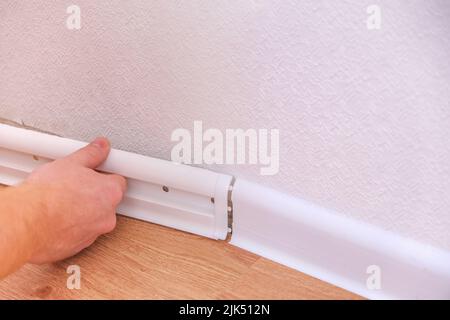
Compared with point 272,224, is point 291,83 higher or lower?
higher

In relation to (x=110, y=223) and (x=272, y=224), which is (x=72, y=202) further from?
(x=272, y=224)

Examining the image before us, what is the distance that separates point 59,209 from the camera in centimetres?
58

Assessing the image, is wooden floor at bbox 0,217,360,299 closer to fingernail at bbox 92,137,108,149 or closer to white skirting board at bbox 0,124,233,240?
white skirting board at bbox 0,124,233,240

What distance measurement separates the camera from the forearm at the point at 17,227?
50 cm

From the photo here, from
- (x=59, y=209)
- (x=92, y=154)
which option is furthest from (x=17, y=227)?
(x=92, y=154)

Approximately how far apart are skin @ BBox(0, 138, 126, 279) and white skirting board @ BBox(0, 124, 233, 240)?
27 millimetres

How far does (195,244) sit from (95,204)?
15 cm

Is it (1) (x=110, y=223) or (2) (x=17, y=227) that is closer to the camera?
(2) (x=17, y=227)

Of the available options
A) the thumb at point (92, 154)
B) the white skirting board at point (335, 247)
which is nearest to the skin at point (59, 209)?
the thumb at point (92, 154)

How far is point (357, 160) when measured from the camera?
55cm

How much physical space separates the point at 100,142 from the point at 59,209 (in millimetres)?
136

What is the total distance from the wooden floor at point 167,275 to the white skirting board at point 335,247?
0.02m

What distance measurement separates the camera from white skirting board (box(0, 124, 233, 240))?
2.07 ft

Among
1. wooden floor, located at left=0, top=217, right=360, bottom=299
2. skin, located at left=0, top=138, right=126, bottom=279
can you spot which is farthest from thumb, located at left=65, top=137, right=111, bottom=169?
wooden floor, located at left=0, top=217, right=360, bottom=299
